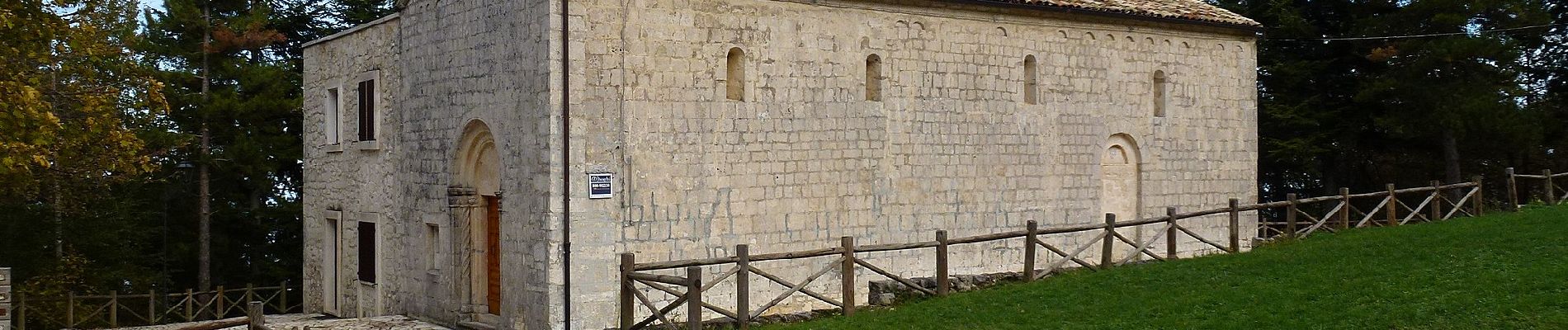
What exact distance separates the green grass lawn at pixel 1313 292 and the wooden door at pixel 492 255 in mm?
4436

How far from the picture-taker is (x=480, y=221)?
17344mm

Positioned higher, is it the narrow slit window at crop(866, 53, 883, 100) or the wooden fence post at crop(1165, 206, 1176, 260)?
the narrow slit window at crop(866, 53, 883, 100)

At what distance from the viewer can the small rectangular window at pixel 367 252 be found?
65.1 feet

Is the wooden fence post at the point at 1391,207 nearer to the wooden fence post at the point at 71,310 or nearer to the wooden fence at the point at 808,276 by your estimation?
the wooden fence at the point at 808,276

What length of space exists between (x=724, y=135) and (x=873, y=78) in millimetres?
2633

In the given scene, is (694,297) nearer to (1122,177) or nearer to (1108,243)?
(1108,243)

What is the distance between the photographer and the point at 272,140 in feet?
104

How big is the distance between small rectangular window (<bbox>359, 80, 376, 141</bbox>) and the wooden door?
3135 mm

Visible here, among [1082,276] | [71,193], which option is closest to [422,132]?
[1082,276]

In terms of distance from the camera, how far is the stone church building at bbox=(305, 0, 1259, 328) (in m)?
15.1

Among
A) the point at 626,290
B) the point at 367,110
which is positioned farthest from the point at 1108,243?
the point at 367,110

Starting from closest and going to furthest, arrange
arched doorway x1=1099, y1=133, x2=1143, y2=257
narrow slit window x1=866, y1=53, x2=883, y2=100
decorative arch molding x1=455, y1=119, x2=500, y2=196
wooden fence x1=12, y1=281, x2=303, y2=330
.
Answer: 1. decorative arch molding x1=455, y1=119, x2=500, y2=196
2. narrow slit window x1=866, y1=53, x2=883, y2=100
3. arched doorway x1=1099, y1=133, x2=1143, y2=257
4. wooden fence x1=12, y1=281, x2=303, y2=330

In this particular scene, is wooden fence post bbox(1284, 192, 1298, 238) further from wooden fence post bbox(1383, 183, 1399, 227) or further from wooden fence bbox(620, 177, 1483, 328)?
wooden fence post bbox(1383, 183, 1399, 227)

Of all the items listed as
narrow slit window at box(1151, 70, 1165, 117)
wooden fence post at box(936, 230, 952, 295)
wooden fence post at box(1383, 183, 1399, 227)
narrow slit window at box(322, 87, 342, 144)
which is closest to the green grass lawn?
wooden fence post at box(936, 230, 952, 295)
